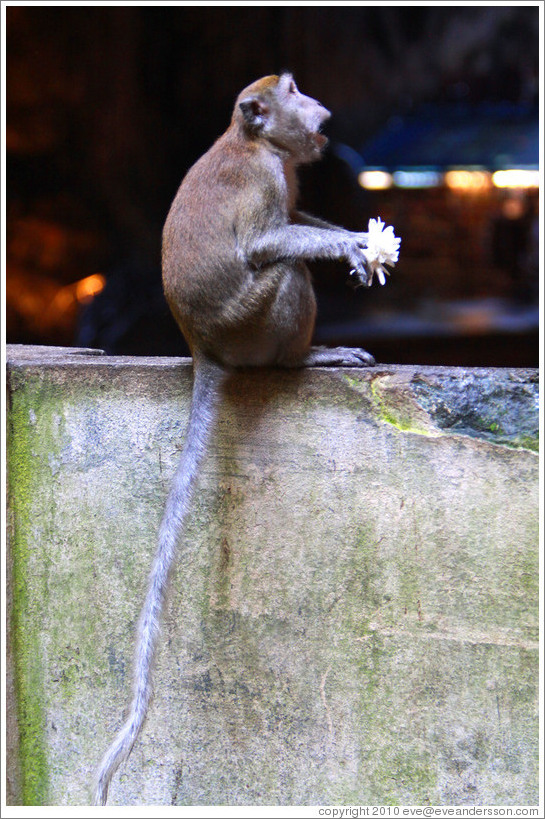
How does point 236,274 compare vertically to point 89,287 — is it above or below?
below

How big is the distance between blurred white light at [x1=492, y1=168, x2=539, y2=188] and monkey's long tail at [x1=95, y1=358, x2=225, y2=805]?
14355 mm

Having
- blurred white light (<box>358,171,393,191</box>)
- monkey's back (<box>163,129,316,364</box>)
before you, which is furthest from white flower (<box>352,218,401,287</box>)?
blurred white light (<box>358,171,393,191</box>)

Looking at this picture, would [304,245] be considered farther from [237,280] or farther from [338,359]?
[338,359]

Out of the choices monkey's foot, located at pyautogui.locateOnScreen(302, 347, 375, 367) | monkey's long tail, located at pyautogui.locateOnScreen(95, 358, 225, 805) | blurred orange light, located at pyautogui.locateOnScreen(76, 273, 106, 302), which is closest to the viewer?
monkey's long tail, located at pyautogui.locateOnScreen(95, 358, 225, 805)

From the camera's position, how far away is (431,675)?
269cm

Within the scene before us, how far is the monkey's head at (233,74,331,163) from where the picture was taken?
2.96m

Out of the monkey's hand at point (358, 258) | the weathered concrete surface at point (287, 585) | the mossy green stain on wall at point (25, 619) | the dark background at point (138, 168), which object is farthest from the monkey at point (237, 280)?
the dark background at point (138, 168)

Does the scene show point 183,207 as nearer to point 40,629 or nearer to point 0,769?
point 40,629

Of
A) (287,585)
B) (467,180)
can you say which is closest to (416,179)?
(467,180)

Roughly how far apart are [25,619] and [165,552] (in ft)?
2.54

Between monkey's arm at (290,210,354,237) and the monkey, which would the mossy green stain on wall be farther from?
monkey's arm at (290,210,354,237)

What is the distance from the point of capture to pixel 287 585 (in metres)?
2.78

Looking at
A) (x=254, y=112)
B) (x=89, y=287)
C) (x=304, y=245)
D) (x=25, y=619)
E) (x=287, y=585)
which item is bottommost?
(x=25, y=619)

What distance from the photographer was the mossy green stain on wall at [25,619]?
2998 millimetres
